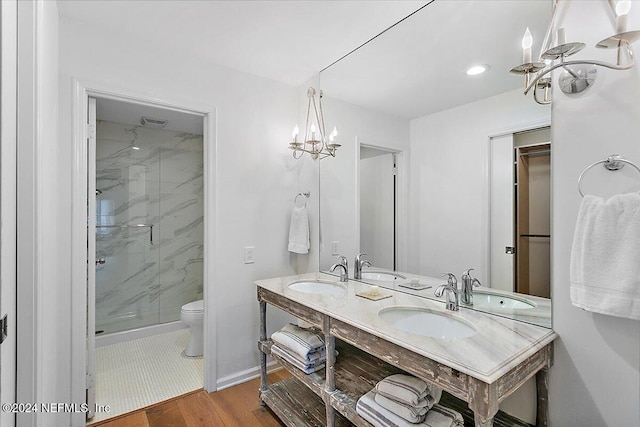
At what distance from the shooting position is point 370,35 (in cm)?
193

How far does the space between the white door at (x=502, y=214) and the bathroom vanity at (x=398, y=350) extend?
22cm

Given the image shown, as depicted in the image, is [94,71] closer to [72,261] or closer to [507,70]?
[72,261]

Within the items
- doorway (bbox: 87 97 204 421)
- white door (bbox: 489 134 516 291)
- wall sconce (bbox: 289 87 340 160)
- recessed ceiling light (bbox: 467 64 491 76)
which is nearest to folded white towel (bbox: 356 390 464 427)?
white door (bbox: 489 134 516 291)

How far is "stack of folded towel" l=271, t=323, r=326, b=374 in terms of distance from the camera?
5.56 ft

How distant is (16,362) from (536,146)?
2.08 m

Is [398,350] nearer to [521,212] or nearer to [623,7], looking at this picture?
[521,212]

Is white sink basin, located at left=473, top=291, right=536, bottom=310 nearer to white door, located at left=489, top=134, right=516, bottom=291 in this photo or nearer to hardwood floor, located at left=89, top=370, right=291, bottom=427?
white door, located at left=489, top=134, right=516, bottom=291

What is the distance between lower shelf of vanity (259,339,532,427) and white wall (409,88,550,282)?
58cm

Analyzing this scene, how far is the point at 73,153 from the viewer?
175cm

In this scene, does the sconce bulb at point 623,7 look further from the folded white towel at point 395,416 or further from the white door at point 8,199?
the white door at point 8,199

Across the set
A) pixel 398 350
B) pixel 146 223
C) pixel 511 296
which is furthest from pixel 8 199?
pixel 146 223

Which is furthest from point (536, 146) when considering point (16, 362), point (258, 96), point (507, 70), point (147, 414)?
point (147, 414)

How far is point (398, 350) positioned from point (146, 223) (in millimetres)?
3152

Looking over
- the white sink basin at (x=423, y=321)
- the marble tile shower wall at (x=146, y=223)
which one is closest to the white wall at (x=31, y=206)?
the white sink basin at (x=423, y=321)
